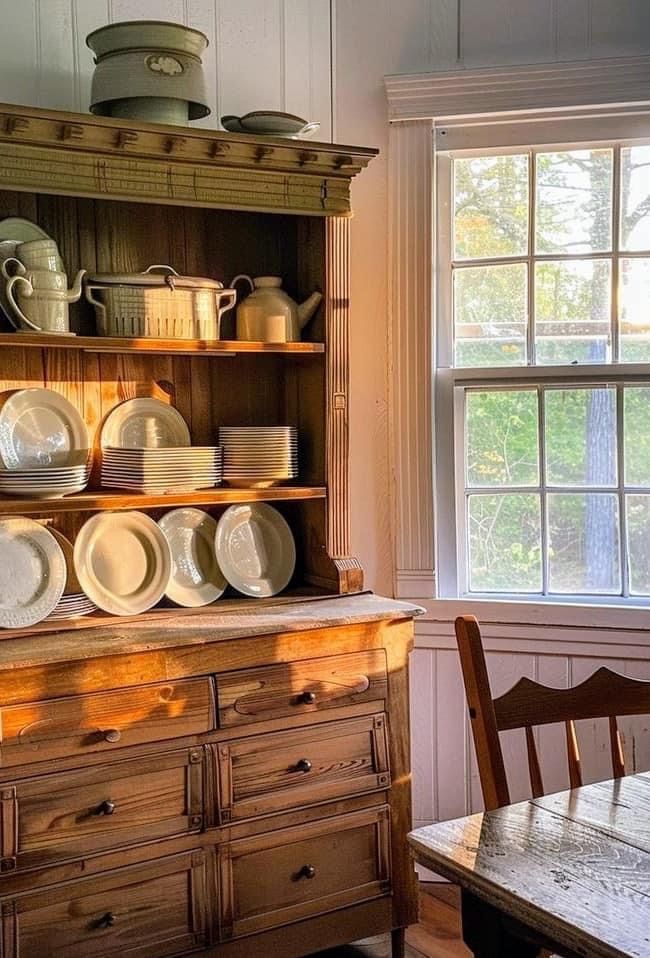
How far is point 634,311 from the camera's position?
309 cm

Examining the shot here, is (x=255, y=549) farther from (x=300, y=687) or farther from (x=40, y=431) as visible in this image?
(x=40, y=431)

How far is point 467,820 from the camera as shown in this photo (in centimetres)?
160

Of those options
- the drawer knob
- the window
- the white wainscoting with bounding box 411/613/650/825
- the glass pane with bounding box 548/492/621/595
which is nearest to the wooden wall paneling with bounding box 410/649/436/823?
the white wainscoting with bounding box 411/613/650/825

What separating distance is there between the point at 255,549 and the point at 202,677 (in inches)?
22.4

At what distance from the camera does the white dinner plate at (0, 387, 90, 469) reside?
2664 mm

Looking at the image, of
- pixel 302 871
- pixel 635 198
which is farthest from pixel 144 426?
pixel 635 198

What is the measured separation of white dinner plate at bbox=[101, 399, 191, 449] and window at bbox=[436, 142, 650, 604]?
804 millimetres

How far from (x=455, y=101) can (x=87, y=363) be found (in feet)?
4.27

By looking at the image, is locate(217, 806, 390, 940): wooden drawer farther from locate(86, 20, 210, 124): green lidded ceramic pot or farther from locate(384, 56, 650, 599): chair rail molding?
locate(86, 20, 210, 124): green lidded ceramic pot

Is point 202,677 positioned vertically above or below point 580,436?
below

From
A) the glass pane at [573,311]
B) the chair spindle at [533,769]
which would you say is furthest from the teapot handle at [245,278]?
the chair spindle at [533,769]

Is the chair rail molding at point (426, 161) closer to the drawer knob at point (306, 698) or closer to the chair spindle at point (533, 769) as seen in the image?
the drawer knob at point (306, 698)

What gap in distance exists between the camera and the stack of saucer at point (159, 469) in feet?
8.69

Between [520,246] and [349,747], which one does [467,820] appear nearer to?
[349,747]
